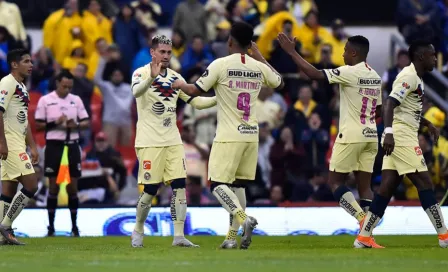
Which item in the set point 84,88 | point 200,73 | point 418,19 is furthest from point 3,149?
point 418,19

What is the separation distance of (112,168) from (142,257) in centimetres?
966

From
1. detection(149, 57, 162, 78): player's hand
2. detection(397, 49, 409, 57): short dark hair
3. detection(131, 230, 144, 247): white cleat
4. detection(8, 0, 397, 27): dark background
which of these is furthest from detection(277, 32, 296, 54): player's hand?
detection(8, 0, 397, 27): dark background

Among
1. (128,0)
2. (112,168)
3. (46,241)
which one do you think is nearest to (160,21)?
(128,0)

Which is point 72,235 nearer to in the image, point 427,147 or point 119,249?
point 119,249

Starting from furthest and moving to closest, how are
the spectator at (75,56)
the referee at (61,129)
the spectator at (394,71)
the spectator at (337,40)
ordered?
the spectator at (337,40) → the spectator at (75,56) → the spectator at (394,71) → the referee at (61,129)

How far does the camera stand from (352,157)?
1638cm

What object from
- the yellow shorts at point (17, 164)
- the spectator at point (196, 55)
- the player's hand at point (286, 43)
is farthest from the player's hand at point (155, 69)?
the spectator at point (196, 55)

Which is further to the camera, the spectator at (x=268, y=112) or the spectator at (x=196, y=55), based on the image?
the spectator at (x=196, y=55)

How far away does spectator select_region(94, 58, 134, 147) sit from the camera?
83.0 ft

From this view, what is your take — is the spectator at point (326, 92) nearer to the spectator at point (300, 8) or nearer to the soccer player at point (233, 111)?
the spectator at point (300, 8)

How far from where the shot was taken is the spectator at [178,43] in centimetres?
2623

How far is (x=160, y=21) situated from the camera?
93.5 ft

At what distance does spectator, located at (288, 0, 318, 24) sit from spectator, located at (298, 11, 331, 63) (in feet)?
1.97

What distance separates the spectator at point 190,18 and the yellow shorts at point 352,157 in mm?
10794
